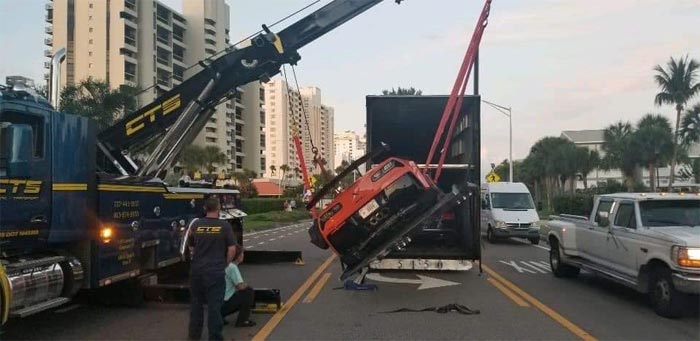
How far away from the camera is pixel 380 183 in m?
9.92

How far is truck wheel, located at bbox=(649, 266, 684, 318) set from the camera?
342 inches

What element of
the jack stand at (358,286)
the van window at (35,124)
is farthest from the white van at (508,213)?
the van window at (35,124)

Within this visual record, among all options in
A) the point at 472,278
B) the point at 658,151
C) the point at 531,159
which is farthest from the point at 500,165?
the point at 472,278

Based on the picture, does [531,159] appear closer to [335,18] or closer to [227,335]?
[335,18]

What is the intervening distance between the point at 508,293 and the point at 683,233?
2.94 meters

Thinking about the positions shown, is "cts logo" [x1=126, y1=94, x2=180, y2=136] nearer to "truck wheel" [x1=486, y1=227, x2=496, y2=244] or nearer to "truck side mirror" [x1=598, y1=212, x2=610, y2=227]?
"truck side mirror" [x1=598, y1=212, x2=610, y2=227]

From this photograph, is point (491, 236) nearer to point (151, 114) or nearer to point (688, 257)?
point (151, 114)

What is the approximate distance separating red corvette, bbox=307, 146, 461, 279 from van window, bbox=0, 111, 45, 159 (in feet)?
13.4

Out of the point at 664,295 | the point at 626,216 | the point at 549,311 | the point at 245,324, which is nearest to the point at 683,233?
the point at 664,295

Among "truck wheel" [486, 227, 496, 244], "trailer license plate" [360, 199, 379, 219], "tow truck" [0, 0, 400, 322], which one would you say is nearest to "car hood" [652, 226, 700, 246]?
"trailer license plate" [360, 199, 379, 219]

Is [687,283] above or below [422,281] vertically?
above

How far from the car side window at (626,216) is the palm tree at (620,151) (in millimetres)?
42177

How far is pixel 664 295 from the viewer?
889 centimetres

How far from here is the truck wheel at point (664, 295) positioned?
8.68 metres
